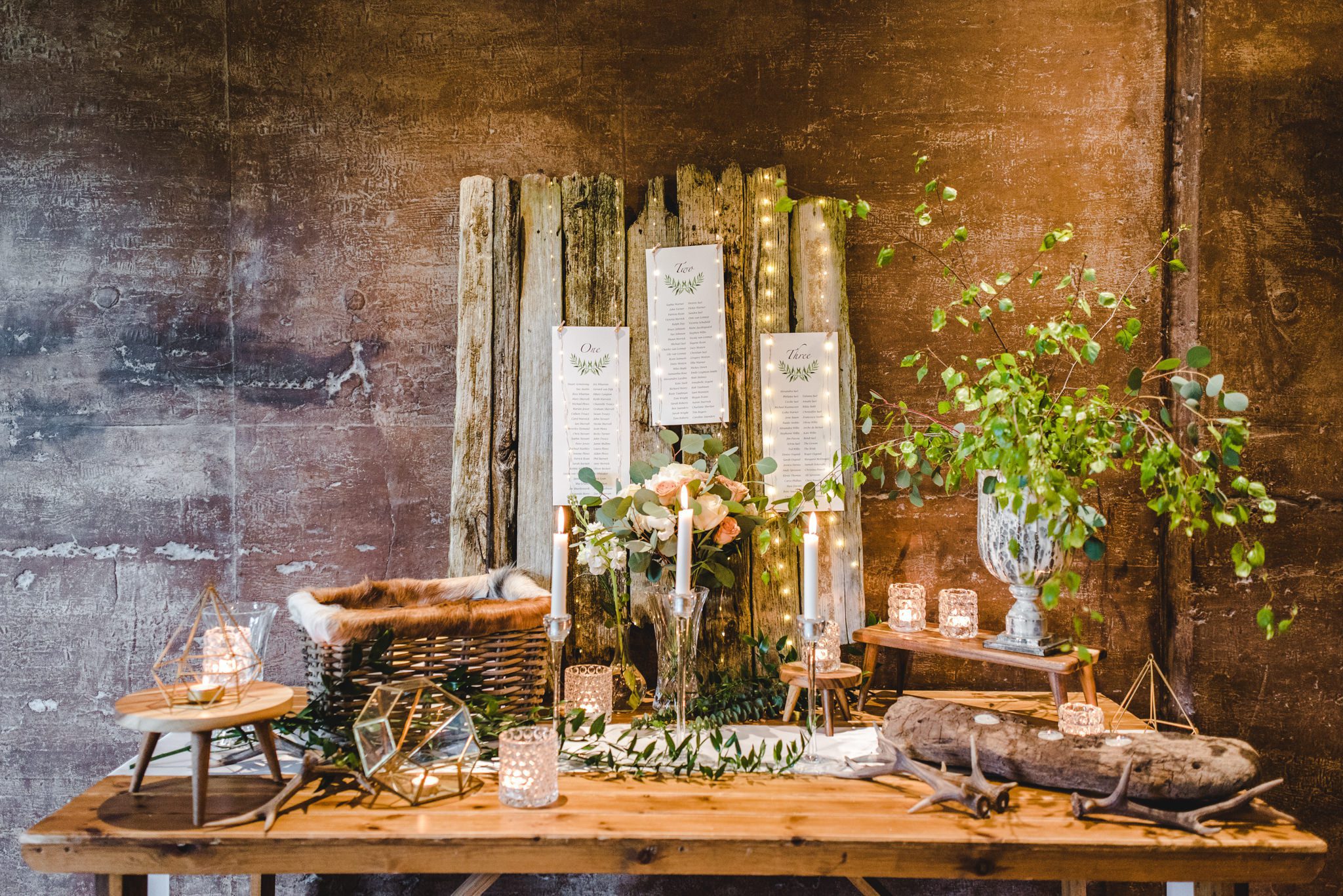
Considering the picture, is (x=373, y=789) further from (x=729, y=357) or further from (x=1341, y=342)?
(x=1341, y=342)

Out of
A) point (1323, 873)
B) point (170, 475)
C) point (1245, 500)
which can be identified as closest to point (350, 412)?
point (170, 475)

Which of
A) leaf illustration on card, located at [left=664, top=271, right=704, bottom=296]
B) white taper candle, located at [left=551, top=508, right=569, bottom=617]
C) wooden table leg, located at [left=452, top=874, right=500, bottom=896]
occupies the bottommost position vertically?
wooden table leg, located at [left=452, top=874, right=500, bottom=896]

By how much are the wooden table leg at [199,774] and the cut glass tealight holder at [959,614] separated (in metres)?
1.68

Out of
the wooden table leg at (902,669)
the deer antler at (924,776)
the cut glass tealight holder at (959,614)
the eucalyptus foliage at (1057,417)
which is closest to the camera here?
the deer antler at (924,776)

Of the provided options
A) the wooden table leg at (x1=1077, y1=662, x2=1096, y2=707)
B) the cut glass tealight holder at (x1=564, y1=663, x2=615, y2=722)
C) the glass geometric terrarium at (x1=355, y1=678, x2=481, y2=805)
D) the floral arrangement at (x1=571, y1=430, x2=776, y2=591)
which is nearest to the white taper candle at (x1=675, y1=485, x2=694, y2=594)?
the floral arrangement at (x1=571, y1=430, x2=776, y2=591)

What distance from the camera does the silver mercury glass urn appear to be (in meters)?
1.86

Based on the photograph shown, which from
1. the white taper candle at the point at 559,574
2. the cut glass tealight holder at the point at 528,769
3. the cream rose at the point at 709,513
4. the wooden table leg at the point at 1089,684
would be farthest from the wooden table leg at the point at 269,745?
the wooden table leg at the point at 1089,684

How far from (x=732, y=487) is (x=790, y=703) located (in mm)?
565

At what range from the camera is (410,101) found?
7.98ft

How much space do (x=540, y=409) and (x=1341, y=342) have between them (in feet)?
7.53

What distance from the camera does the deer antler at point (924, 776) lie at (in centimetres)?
153

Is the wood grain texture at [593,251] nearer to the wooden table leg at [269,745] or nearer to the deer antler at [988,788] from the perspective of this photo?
the wooden table leg at [269,745]

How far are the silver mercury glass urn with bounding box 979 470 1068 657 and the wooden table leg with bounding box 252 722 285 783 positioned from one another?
163 centimetres

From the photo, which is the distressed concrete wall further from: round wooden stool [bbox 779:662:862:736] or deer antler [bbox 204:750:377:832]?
deer antler [bbox 204:750:377:832]
